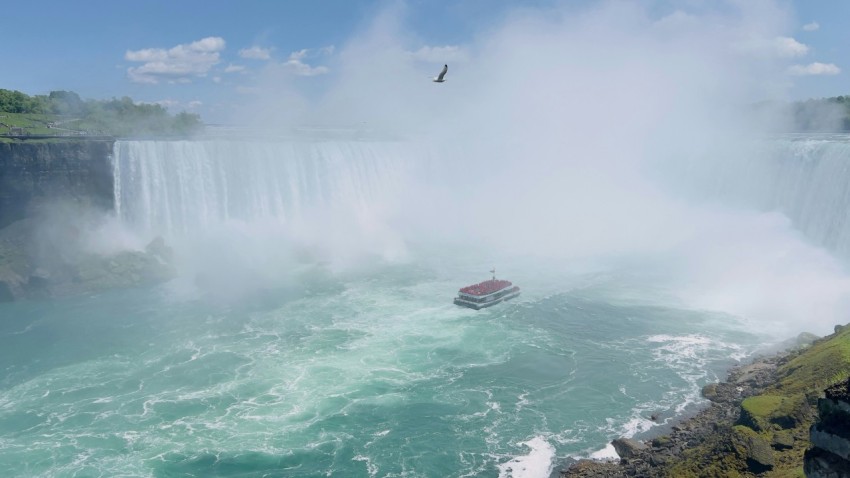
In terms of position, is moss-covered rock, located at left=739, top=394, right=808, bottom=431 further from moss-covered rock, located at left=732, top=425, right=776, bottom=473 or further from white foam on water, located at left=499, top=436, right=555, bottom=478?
white foam on water, located at left=499, top=436, right=555, bottom=478

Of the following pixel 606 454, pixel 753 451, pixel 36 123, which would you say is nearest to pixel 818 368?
pixel 753 451

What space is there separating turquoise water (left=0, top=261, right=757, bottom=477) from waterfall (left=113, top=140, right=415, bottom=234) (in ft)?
25.3

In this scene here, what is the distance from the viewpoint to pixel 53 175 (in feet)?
116

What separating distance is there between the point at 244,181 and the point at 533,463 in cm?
3139

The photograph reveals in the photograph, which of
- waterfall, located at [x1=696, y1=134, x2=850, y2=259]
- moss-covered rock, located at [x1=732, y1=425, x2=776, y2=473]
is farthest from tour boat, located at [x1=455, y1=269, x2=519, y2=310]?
waterfall, located at [x1=696, y1=134, x2=850, y2=259]

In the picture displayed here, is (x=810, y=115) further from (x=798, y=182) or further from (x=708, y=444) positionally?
(x=708, y=444)

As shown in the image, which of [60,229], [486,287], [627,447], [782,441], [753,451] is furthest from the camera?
[60,229]

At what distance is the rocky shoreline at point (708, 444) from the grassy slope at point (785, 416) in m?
0.04

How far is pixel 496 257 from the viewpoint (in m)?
40.7

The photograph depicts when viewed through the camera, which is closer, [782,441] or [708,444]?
[782,441]

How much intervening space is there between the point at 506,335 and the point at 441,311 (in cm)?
399

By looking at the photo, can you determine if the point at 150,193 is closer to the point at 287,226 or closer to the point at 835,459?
the point at 287,226

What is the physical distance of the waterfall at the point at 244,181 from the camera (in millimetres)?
38156

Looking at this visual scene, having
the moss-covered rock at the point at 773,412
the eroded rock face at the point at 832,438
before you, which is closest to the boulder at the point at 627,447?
the moss-covered rock at the point at 773,412
